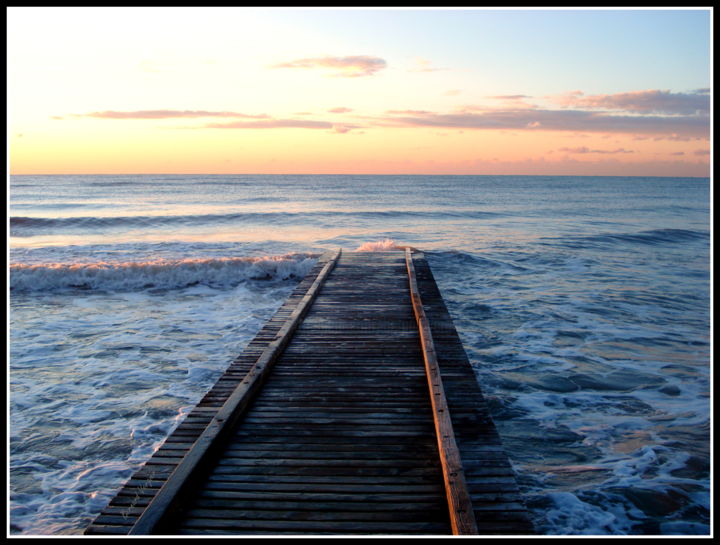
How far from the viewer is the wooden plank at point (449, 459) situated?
3707 millimetres

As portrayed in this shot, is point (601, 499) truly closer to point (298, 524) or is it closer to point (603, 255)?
point (298, 524)

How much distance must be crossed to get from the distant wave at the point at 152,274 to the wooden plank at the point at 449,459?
1032 cm

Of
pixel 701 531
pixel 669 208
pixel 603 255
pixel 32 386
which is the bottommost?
pixel 701 531

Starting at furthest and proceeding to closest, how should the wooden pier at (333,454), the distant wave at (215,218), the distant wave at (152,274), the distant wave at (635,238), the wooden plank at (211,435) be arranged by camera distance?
the distant wave at (215,218) → the distant wave at (635,238) → the distant wave at (152,274) → the wooden pier at (333,454) → the wooden plank at (211,435)

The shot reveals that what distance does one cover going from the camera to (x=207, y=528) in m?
4.00

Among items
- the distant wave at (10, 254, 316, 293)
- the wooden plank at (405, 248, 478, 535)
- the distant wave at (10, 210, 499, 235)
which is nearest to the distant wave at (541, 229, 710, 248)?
the distant wave at (10, 210, 499, 235)

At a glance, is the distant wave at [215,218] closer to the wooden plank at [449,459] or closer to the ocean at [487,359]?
the ocean at [487,359]

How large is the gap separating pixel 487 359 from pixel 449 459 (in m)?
5.44

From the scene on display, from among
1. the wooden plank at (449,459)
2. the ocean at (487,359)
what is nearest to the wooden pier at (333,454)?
the wooden plank at (449,459)

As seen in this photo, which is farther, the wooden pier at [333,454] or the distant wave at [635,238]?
the distant wave at [635,238]

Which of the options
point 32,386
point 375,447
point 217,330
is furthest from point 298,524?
point 217,330

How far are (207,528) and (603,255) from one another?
21.6 m

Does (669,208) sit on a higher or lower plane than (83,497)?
higher

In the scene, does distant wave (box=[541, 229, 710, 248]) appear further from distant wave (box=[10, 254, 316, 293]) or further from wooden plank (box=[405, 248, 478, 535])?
wooden plank (box=[405, 248, 478, 535])
